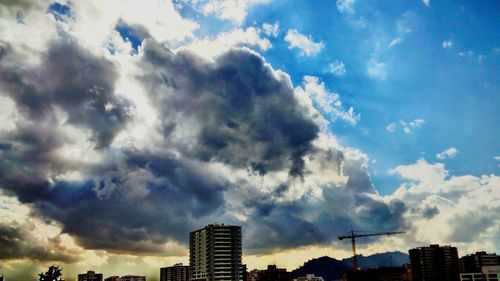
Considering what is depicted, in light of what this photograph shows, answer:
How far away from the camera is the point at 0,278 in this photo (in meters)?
152

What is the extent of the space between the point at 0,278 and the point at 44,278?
409ft

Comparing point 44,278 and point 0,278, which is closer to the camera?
point 44,278

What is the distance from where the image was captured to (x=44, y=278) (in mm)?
48719
